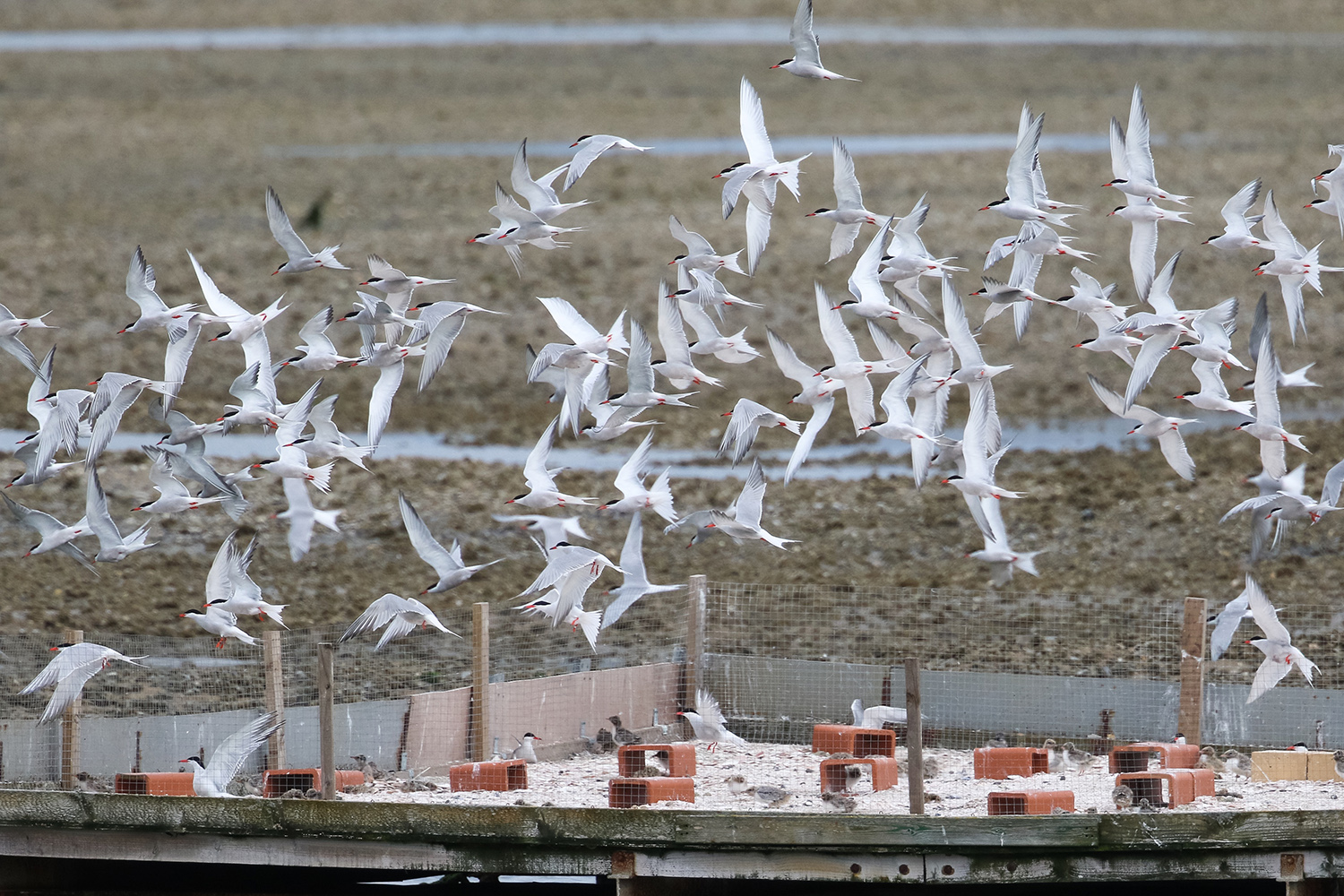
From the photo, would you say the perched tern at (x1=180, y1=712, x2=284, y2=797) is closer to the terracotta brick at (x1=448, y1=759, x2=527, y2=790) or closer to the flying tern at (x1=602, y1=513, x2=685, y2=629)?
the terracotta brick at (x1=448, y1=759, x2=527, y2=790)

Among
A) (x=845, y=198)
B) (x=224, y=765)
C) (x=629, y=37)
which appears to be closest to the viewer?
(x=224, y=765)

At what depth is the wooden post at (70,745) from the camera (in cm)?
1171

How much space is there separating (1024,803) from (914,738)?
92cm

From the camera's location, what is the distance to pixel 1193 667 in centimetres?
1299

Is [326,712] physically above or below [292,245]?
below

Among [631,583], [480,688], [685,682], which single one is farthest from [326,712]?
[685,682]

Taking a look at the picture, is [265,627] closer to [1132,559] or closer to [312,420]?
[312,420]

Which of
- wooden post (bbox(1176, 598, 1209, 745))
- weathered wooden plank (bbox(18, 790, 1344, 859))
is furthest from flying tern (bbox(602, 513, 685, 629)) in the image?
wooden post (bbox(1176, 598, 1209, 745))

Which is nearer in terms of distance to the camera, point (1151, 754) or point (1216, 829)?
point (1216, 829)

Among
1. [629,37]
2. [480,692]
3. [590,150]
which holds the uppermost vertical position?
[629,37]

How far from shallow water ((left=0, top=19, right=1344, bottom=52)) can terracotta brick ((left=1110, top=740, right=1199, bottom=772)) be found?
29.1m

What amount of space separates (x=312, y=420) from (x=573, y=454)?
329 inches

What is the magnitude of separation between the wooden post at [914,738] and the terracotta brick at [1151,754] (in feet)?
7.67

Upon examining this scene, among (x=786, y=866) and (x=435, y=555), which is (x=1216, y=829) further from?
(x=435, y=555)
